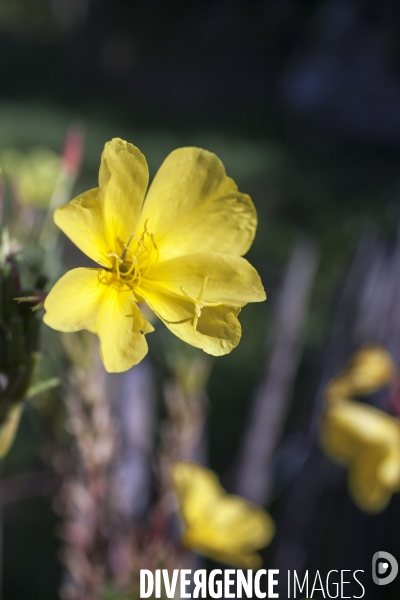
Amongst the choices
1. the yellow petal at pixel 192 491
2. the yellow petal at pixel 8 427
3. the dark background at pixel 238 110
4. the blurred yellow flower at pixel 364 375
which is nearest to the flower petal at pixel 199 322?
the yellow petal at pixel 8 427

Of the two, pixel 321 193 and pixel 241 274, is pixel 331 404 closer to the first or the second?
pixel 241 274

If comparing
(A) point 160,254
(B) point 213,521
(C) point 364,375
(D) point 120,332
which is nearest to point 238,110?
(C) point 364,375

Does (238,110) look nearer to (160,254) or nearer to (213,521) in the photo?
(213,521)

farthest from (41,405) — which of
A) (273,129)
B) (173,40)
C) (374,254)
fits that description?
(173,40)

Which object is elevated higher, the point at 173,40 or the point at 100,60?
the point at 173,40

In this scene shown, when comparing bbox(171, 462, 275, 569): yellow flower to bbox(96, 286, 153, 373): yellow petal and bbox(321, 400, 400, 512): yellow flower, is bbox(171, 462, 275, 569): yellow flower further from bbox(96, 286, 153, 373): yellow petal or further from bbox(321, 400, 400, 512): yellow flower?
bbox(96, 286, 153, 373): yellow petal

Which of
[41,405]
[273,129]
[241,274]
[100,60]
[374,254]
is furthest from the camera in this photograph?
[100,60]

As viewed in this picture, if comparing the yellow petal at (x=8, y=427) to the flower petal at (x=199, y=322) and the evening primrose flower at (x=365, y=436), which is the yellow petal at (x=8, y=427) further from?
the evening primrose flower at (x=365, y=436)

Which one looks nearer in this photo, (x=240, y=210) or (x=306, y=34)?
(x=240, y=210)
